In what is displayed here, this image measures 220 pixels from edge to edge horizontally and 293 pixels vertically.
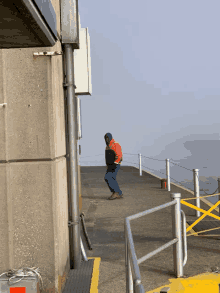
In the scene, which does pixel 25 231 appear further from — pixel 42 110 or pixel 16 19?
pixel 16 19

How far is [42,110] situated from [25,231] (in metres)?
1.35

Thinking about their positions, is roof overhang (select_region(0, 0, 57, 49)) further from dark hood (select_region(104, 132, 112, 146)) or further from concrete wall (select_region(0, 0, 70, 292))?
dark hood (select_region(104, 132, 112, 146))

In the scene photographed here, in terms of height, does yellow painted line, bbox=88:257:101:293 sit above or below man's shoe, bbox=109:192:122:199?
above

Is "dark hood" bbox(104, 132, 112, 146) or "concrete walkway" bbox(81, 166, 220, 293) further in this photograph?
"dark hood" bbox(104, 132, 112, 146)

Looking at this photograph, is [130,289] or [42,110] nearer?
[130,289]

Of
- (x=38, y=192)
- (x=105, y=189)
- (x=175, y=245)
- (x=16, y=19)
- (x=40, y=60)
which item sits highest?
(x=40, y=60)

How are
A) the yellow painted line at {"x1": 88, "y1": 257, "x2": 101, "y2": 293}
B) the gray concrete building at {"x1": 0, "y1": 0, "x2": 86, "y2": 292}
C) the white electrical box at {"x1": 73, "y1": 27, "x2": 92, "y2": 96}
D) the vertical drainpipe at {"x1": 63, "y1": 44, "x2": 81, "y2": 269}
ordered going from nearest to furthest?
the gray concrete building at {"x1": 0, "y1": 0, "x2": 86, "y2": 292} < the yellow painted line at {"x1": 88, "y1": 257, "x2": 101, "y2": 293} < the vertical drainpipe at {"x1": 63, "y1": 44, "x2": 81, "y2": 269} < the white electrical box at {"x1": 73, "y1": 27, "x2": 92, "y2": 96}

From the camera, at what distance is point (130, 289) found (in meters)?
2.54

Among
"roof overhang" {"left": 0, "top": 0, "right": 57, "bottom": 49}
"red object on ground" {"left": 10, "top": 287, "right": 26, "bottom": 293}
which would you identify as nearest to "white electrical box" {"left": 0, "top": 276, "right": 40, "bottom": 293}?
"red object on ground" {"left": 10, "top": 287, "right": 26, "bottom": 293}

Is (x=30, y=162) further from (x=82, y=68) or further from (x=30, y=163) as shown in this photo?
(x=82, y=68)

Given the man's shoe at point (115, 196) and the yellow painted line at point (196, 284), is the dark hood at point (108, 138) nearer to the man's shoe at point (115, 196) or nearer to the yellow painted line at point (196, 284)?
the man's shoe at point (115, 196)

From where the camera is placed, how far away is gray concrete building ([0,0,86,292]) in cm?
372

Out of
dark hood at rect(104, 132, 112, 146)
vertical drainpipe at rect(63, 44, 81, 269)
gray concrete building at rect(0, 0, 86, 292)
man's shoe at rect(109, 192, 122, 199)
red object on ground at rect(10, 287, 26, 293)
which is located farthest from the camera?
man's shoe at rect(109, 192, 122, 199)

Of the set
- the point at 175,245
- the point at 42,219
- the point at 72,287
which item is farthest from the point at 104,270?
the point at 42,219
